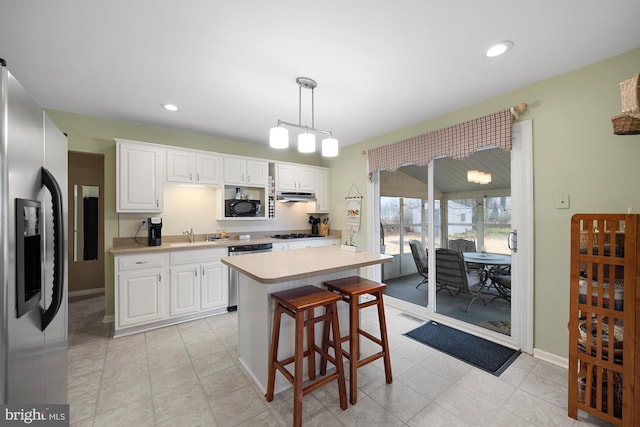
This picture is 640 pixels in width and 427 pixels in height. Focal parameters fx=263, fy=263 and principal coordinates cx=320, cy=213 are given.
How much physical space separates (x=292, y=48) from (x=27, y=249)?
71.8 inches

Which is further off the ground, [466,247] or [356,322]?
[466,247]

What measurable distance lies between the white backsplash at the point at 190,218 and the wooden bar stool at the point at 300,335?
2450 mm

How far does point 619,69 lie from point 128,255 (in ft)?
15.2

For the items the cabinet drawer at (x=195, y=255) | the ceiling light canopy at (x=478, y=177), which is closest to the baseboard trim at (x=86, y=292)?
the cabinet drawer at (x=195, y=255)

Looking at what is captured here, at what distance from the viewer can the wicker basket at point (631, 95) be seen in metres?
1.17

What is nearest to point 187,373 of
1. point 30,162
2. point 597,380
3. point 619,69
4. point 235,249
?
point 235,249

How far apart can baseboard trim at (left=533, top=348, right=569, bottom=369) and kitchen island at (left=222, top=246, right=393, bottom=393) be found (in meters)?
1.64

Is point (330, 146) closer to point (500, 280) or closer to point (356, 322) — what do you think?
point (356, 322)

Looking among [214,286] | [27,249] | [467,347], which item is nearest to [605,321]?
[467,347]

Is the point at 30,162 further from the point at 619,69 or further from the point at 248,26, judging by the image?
the point at 619,69

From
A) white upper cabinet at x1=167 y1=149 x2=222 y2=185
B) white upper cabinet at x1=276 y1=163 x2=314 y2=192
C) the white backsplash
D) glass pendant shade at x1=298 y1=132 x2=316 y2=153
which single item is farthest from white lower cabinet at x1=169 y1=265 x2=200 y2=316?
glass pendant shade at x1=298 y1=132 x2=316 y2=153

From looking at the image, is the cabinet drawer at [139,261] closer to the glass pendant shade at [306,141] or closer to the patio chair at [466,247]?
the glass pendant shade at [306,141]

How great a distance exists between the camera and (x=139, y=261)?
2898 millimetres

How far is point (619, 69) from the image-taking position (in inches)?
76.6
